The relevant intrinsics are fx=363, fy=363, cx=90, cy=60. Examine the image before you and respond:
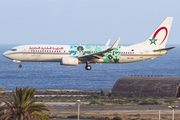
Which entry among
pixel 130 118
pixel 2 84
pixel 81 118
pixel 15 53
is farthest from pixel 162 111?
pixel 2 84

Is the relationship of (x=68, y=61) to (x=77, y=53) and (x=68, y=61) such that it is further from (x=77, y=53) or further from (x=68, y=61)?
(x=77, y=53)

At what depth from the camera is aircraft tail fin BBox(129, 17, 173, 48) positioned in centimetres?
7150

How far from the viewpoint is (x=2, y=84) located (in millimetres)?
148875

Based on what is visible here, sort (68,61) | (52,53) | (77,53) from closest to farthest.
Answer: (68,61) → (52,53) → (77,53)

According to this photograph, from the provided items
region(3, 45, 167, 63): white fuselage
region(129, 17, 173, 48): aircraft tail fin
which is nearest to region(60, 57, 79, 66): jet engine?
region(3, 45, 167, 63): white fuselage

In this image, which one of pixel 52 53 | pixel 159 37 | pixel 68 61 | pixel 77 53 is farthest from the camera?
pixel 159 37

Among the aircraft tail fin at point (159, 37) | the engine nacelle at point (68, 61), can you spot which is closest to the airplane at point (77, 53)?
the engine nacelle at point (68, 61)

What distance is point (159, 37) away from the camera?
7288cm

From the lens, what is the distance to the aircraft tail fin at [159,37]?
7150 cm

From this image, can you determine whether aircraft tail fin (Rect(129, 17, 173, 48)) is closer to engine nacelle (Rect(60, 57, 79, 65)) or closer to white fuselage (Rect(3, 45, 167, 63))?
white fuselage (Rect(3, 45, 167, 63))

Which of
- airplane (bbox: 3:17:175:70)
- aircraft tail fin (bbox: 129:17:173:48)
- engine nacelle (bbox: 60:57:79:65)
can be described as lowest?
engine nacelle (bbox: 60:57:79:65)

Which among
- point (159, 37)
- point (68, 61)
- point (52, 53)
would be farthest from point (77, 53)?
point (159, 37)

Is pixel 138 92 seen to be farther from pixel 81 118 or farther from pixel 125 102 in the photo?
pixel 81 118

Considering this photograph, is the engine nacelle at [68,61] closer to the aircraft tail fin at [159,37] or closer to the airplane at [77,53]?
the airplane at [77,53]
